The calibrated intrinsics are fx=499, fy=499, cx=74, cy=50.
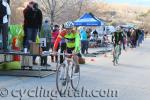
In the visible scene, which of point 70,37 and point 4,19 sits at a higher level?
point 4,19

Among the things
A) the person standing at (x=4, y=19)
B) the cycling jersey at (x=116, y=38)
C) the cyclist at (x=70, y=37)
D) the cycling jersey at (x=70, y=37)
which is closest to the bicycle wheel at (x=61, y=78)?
the cyclist at (x=70, y=37)

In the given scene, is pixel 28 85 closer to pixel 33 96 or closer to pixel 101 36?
pixel 33 96

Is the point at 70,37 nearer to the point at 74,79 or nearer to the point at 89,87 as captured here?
the point at 74,79

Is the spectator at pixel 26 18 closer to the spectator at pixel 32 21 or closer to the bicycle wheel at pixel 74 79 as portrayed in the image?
the spectator at pixel 32 21

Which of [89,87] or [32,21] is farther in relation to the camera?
[32,21]

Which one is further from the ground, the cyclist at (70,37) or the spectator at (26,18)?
the spectator at (26,18)

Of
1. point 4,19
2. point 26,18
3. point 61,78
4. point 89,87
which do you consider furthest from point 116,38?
point 61,78

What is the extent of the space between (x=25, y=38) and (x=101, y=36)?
28385 millimetres

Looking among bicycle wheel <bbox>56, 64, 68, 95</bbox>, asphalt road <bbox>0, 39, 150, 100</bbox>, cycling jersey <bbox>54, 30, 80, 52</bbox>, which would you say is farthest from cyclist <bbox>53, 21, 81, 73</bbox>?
asphalt road <bbox>0, 39, 150, 100</bbox>

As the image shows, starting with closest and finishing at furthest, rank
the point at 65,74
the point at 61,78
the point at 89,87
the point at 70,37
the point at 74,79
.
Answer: the point at 61,78, the point at 65,74, the point at 74,79, the point at 70,37, the point at 89,87

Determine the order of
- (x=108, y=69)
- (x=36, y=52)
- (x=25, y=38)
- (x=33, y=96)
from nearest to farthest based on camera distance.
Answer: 1. (x=33, y=96)
2. (x=36, y=52)
3. (x=25, y=38)
4. (x=108, y=69)

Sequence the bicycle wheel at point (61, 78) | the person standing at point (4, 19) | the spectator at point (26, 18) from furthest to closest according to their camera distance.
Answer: the spectator at point (26, 18), the person standing at point (4, 19), the bicycle wheel at point (61, 78)

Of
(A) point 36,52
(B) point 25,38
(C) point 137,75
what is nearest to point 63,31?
(A) point 36,52

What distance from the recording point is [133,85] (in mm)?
15039
